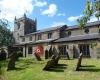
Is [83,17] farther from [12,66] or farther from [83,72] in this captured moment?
[12,66]

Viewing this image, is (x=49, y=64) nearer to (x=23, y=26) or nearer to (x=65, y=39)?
(x=65, y=39)

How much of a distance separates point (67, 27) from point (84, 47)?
14304 mm

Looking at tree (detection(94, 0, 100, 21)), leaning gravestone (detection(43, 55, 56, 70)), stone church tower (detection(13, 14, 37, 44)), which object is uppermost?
stone church tower (detection(13, 14, 37, 44))

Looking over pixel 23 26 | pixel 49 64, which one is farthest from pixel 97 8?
pixel 23 26

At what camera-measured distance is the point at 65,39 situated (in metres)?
49.4

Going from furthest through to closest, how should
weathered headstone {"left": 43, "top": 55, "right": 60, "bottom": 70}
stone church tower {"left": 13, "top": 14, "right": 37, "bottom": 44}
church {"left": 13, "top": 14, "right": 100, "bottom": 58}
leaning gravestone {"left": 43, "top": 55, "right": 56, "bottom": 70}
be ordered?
stone church tower {"left": 13, "top": 14, "right": 37, "bottom": 44}
church {"left": 13, "top": 14, "right": 100, "bottom": 58}
weathered headstone {"left": 43, "top": 55, "right": 60, "bottom": 70}
leaning gravestone {"left": 43, "top": 55, "right": 56, "bottom": 70}

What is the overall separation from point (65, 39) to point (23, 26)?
27784mm

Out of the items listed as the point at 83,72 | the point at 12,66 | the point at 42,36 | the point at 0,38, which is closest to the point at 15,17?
the point at 0,38

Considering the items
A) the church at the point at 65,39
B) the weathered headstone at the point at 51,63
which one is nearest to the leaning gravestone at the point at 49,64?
the weathered headstone at the point at 51,63

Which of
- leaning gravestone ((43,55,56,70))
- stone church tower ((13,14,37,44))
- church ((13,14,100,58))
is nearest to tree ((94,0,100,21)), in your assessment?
leaning gravestone ((43,55,56,70))

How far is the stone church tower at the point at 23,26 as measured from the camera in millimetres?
73250

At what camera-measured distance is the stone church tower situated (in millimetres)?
73250

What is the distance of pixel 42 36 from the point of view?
199 feet

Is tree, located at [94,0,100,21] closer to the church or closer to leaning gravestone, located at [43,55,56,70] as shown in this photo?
leaning gravestone, located at [43,55,56,70]
